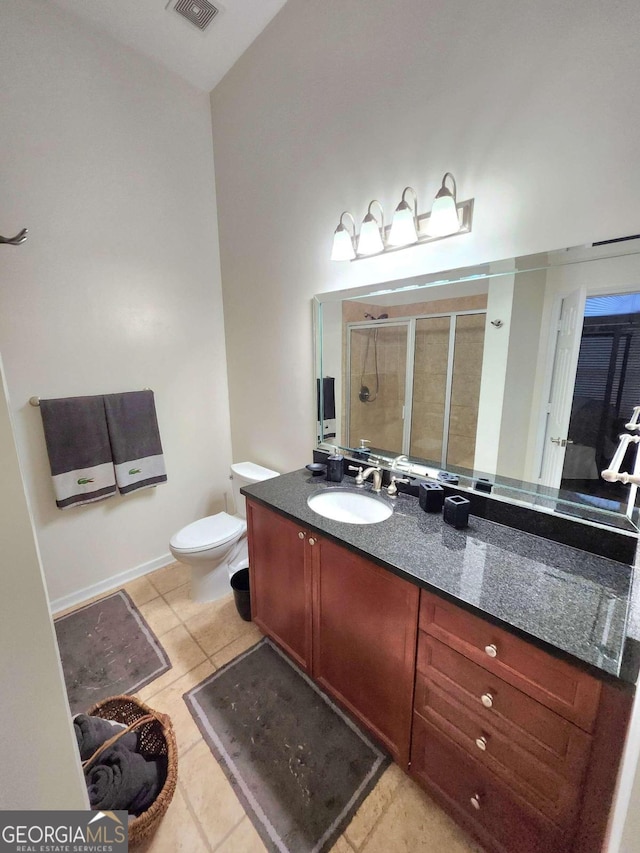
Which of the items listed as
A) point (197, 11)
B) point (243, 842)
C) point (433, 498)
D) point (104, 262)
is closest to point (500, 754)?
point (433, 498)

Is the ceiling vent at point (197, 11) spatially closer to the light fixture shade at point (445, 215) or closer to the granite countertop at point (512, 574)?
the light fixture shade at point (445, 215)

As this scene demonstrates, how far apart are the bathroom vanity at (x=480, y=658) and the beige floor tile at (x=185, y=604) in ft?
2.81

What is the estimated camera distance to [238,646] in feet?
5.76

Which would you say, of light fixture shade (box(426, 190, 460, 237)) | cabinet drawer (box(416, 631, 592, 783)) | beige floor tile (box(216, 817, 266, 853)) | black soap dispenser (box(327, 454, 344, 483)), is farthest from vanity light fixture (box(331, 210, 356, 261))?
beige floor tile (box(216, 817, 266, 853))

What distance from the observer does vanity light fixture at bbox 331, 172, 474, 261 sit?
1.24 m

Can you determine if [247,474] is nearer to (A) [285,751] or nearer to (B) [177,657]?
(B) [177,657]

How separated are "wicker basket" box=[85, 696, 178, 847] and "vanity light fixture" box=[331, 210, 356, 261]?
199 centimetres

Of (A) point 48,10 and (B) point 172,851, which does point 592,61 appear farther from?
(B) point 172,851

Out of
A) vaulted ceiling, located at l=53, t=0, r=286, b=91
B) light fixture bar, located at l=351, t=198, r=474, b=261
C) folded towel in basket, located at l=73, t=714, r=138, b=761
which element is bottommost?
folded towel in basket, located at l=73, t=714, r=138, b=761

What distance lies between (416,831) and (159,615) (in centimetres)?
155

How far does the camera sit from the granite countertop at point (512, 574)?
783 mm

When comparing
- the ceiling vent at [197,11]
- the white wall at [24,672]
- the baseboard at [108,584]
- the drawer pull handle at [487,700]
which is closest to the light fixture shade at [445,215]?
the white wall at [24,672]

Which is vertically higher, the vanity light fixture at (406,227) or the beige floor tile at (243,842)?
the vanity light fixture at (406,227)

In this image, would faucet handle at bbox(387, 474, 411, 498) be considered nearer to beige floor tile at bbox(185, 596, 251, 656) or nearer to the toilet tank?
the toilet tank
